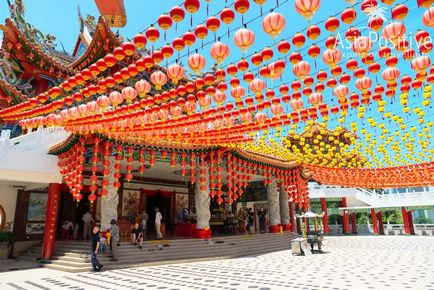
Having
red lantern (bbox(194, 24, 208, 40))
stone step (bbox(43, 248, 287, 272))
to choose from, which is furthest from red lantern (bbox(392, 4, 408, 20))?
stone step (bbox(43, 248, 287, 272))

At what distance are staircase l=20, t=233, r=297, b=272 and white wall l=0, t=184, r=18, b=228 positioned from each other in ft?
5.70

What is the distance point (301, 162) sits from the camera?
59.6 ft

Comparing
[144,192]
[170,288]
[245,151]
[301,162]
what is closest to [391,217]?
[301,162]

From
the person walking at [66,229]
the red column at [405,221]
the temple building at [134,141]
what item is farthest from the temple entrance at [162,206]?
the red column at [405,221]

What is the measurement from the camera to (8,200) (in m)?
13.3

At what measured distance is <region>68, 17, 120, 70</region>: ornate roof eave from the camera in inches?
517

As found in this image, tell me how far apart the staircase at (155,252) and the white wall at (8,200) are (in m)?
1.74

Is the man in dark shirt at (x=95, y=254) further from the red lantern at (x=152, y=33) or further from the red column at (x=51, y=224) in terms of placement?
the red lantern at (x=152, y=33)

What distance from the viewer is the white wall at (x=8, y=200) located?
1310cm

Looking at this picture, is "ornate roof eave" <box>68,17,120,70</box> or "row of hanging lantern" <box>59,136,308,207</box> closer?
"row of hanging lantern" <box>59,136,308,207</box>

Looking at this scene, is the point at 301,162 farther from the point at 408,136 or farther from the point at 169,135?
the point at 169,135

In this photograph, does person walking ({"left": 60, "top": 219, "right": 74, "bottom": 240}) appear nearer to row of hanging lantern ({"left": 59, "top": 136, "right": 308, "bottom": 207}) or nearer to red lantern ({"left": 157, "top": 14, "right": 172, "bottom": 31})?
row of hanging lantern ({"left": 59, "top": 136, "right": 308, "bottom": 207})

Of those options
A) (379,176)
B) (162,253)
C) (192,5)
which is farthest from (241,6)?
(379,176)

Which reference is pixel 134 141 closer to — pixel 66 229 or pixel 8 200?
pixel 66 229
